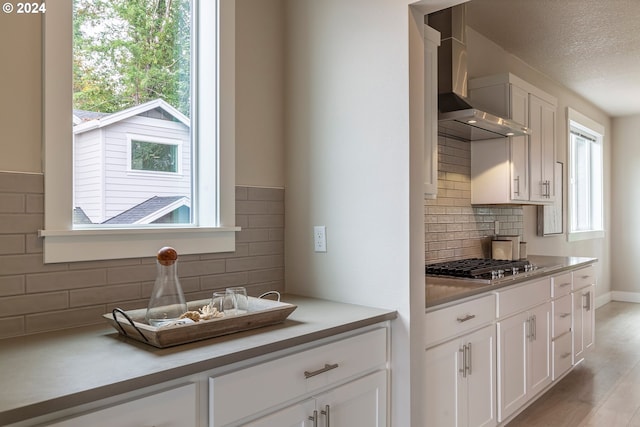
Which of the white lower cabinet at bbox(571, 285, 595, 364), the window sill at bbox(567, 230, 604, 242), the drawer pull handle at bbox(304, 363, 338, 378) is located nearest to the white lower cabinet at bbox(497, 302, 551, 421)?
the white lower cabinet at bbox(571, 285, 595, 364)

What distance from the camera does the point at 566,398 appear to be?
3.29 m

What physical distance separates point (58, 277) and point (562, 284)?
312 cm

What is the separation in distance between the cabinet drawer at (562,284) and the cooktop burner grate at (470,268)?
251 millimetres

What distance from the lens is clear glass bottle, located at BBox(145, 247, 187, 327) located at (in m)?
1.57

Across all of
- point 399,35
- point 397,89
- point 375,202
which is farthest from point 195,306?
point 399,35

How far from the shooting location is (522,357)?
Answer: 9.41 feet

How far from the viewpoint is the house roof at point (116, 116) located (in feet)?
5.84

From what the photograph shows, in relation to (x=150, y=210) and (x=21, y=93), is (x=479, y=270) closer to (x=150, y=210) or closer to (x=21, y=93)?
(x=150, y=210)

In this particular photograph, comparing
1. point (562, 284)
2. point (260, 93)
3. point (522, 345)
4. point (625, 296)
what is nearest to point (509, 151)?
point (562, 284)

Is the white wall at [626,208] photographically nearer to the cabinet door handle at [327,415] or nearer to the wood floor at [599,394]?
the wood floor at [599,394]

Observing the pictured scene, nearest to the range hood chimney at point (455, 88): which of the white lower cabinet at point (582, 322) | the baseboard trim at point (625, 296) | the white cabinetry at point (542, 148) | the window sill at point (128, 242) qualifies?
the white cabinetry at point (542, 148)

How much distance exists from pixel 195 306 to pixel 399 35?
1312 mm

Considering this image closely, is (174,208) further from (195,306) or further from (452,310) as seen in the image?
(452,310)

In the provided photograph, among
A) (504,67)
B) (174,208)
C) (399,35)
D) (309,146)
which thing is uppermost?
(504,67)
